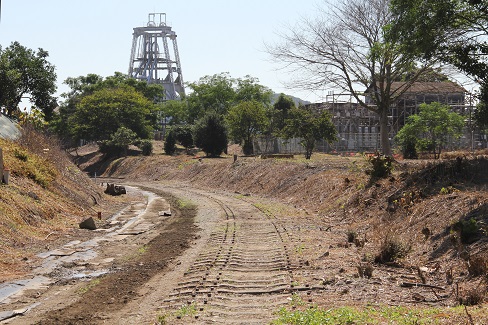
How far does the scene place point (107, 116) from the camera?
250 ft

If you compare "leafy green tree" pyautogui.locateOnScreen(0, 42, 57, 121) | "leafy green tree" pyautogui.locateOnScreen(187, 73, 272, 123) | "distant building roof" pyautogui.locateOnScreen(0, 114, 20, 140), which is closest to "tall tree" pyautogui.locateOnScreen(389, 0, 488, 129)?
"distant building roof" pyautogui.locateOnScreen(0, 114, 20, 140)

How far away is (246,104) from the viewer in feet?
234

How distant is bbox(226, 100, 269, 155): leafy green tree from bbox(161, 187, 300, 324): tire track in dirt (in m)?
52.1

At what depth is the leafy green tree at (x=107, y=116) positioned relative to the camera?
75.9m

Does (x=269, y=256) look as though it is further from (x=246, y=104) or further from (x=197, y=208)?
(x=246, y=104)

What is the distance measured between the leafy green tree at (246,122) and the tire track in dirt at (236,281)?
52.1 m

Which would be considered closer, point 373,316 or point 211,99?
point 373,316

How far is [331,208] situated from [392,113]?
156 ft

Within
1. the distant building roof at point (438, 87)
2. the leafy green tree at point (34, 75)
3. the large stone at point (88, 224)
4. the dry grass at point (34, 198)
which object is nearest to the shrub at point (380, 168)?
the large stone at point (88, 224)

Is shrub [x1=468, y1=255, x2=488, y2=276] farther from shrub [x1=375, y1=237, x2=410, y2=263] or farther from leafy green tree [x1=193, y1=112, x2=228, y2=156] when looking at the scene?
leafy green tree [x1=193, y1=112, x2=228, y2=156]

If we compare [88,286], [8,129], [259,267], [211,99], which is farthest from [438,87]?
[211,99]

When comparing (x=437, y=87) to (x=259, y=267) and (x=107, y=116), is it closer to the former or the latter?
(x=259, y=267)

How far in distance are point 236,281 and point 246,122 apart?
60089 millimetres

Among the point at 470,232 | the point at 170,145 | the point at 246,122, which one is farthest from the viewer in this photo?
the point at 170,145
